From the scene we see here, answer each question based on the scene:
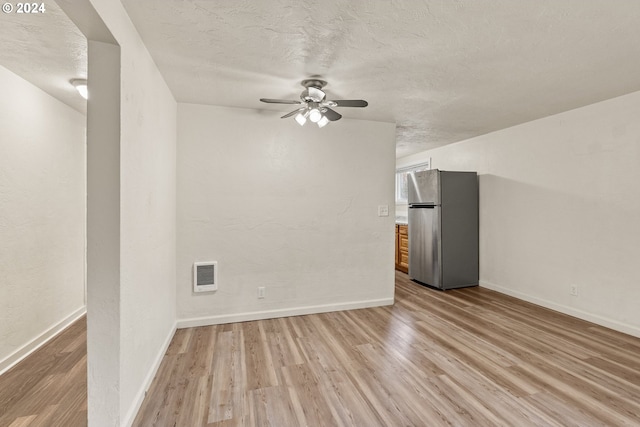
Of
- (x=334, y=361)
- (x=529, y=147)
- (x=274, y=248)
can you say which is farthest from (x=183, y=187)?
(x=529, y=147)

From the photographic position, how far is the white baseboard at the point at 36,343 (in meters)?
2.28

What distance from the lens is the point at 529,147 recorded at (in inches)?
154

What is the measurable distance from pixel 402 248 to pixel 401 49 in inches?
160

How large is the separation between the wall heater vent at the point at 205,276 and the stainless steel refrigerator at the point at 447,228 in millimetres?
3101

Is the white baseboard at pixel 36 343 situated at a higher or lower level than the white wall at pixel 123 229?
lower

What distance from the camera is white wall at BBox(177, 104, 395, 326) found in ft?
10.3

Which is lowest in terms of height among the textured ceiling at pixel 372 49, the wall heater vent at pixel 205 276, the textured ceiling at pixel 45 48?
the wall heater vent at pixel 205 276

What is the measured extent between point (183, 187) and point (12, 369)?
1.90 meters

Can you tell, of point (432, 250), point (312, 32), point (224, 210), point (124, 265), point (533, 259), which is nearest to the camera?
point (124, 265)

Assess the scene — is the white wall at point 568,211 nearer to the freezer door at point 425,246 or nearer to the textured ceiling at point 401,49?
the textured ceiling at point 401,49

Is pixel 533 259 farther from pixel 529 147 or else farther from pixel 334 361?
pixel 334 361

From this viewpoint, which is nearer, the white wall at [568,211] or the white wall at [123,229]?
the white wall at [123,229]

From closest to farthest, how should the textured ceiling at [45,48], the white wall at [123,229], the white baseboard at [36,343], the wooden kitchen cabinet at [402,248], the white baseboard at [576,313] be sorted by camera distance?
1. the white wall at [123,229]
2. the textured ceiling at [45,48]
3. the white baseboard at [36,343]
4. the white baseboard at [576,313]
5. the wooden kitchen cabinet at [402,248]

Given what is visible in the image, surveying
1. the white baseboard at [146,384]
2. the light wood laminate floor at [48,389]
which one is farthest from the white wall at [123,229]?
the light wood laminate floor at [48,389]
